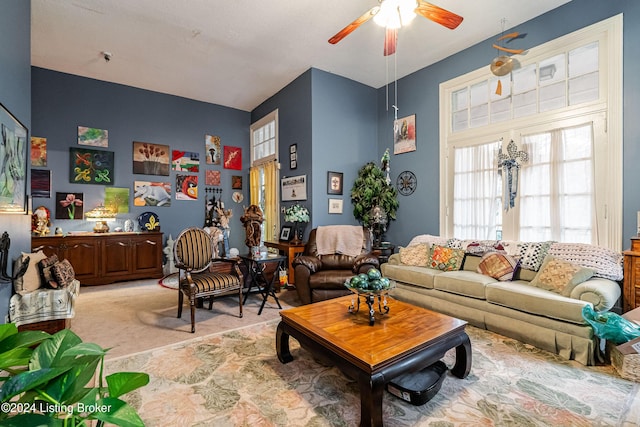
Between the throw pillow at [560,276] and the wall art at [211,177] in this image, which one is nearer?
the throw pillow at [560,276]

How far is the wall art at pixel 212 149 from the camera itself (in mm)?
6410

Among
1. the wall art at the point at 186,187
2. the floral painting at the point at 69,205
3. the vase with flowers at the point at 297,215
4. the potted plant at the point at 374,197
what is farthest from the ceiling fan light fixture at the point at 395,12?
the floral painting at the point at 69,205

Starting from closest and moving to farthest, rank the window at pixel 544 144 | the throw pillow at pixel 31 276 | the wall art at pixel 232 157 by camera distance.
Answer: the throw pillow at pixel 31 276 → the window at pixel 544 144 → the wall art at pixel 232 157

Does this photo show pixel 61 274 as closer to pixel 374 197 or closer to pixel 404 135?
pixel 374 197

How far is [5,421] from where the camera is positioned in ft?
1.76

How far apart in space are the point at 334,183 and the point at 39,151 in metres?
4.92

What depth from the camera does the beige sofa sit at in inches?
97.7

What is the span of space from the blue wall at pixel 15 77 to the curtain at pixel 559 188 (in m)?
5.28

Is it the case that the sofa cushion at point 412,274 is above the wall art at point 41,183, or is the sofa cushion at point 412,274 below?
below

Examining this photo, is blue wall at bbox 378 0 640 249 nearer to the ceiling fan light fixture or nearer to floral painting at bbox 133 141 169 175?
the ceiling fan light fixture

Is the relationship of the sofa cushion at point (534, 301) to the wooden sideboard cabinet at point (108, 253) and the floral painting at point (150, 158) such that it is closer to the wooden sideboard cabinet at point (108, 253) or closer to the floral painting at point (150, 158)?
the wooden sideboard cabinet at point (108, 253)

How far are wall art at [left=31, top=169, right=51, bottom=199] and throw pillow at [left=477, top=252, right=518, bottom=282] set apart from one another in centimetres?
669

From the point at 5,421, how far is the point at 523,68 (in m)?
5.09

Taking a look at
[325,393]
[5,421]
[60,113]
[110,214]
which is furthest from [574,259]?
[60,113]
